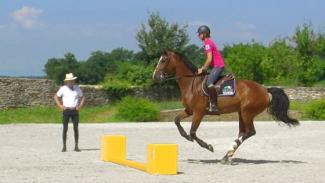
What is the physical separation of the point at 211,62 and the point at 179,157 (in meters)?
2.65

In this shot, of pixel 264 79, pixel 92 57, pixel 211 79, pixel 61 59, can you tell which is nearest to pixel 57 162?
pixel 211 79

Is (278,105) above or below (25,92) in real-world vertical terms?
below

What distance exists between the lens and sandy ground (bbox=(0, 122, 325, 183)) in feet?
37.9

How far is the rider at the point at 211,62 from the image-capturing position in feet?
46.9

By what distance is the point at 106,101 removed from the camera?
4194cm

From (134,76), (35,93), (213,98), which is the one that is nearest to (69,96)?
(213,98)

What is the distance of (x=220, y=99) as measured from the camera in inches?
568

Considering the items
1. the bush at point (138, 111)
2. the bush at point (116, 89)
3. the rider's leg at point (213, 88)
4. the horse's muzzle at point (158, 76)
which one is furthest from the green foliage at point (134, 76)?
the rider's leg at point (213, 88)

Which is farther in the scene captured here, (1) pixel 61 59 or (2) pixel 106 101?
(1) pixel 61 59

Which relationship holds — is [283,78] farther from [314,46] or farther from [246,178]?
[246,178]

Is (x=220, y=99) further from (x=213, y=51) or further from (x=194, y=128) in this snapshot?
(x=213, y=51)

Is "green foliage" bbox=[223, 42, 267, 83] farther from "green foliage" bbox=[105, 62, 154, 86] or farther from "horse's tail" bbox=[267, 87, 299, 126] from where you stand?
"horse's tail" bbox=[267, 87, 299, 126]

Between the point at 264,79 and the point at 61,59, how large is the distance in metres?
43.4

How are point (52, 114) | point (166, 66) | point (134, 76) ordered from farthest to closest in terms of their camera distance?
point (134, 76)
point (52, 114)
point (166, 66)
